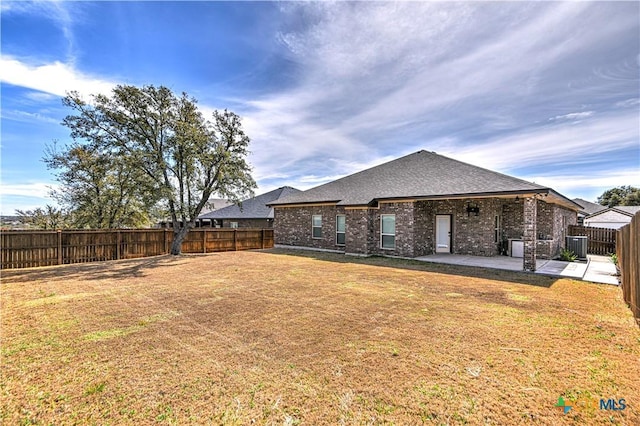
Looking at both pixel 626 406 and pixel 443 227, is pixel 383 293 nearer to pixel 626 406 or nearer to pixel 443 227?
pixel 626 406

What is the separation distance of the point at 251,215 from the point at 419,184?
17014 mm

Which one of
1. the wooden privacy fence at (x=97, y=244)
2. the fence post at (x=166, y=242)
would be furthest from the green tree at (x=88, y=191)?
the wooden privacy fence at (x=97, y=244)

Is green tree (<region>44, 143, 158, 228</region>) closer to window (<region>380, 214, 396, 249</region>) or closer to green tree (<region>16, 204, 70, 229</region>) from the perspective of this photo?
green tree (<region>16, 204, 70, 229</region>)

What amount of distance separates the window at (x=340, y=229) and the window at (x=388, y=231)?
8.34ft

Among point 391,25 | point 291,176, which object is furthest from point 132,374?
point 291,176

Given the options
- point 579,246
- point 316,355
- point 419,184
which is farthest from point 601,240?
point 316,355

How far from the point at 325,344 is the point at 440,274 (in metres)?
6.62

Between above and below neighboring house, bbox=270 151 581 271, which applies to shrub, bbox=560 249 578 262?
below

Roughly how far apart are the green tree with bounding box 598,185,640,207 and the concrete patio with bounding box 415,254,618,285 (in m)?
49.3

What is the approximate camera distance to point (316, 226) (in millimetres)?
17531

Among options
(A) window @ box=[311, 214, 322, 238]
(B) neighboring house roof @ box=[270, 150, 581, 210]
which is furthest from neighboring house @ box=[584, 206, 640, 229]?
(A) window @ box=[311, 214, 322, 238]

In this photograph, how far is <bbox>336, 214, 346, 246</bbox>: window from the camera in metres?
16.1

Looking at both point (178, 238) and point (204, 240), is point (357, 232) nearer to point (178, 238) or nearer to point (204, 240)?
point (204, 240)

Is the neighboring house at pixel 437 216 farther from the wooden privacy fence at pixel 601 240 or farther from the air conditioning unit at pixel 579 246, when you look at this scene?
the wooden privacy fence at pixel 601 240
